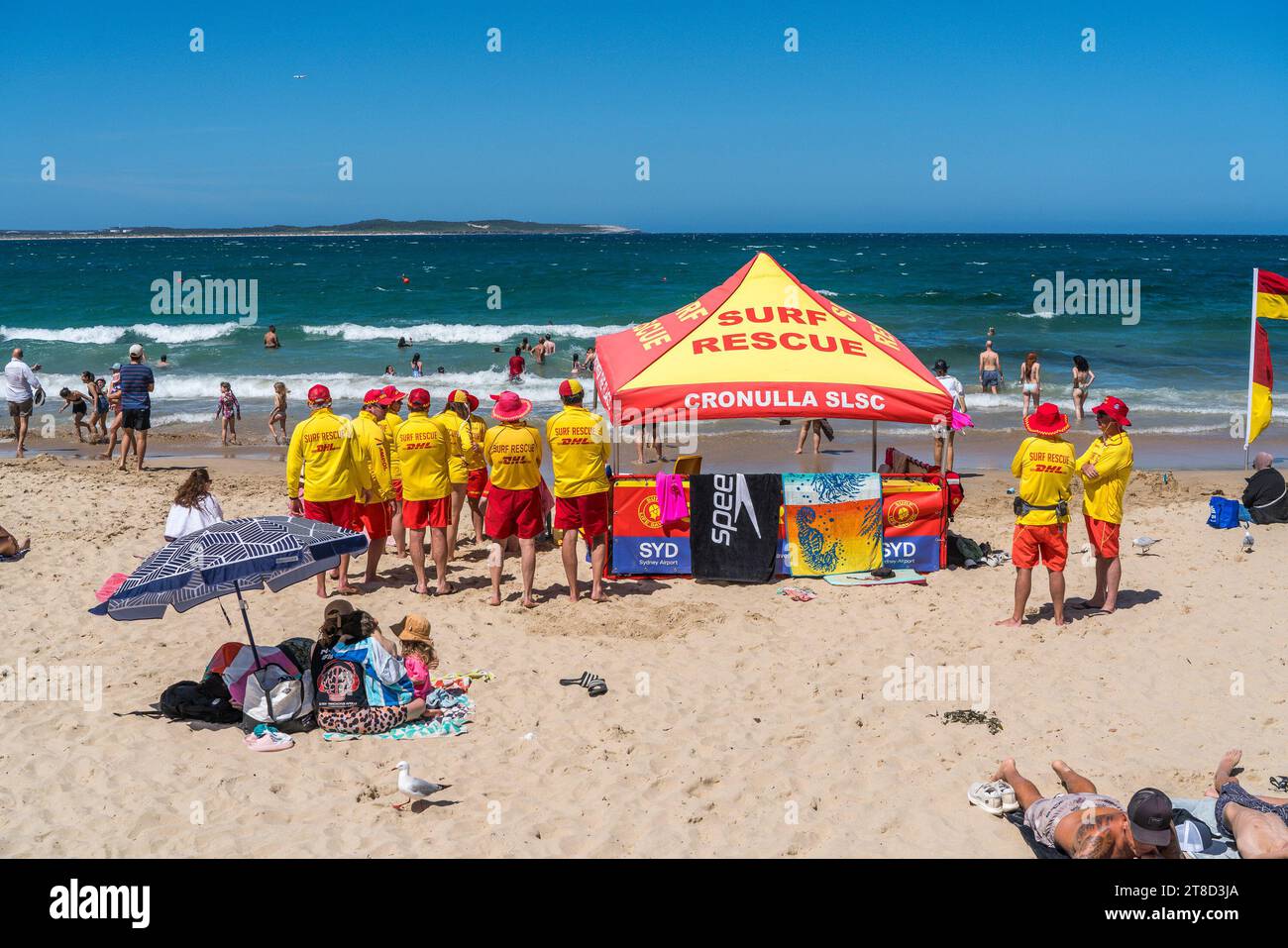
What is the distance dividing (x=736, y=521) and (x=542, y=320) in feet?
102

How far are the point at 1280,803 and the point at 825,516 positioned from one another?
4.69 metres

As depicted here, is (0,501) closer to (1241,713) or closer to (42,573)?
(42,573)

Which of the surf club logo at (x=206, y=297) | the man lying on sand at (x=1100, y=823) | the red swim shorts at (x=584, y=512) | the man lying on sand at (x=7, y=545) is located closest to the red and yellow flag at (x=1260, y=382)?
the red swim shorts at (x=584, y=512)

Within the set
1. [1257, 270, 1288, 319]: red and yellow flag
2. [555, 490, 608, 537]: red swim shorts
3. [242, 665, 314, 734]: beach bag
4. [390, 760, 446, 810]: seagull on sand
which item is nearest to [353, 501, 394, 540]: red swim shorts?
[555, 490, 608, 537]: red swim shorts

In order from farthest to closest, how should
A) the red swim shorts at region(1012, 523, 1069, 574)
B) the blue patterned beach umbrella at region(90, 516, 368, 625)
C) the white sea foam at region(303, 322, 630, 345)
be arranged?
the white sea foam at region(303, 322, 630, 345)
the red swim shorts at region(1012, 523, 1069, 574)
the blue patterned beach umbrella at region(90, 516, 368, 625)

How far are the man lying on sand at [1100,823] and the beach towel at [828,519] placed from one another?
410cm

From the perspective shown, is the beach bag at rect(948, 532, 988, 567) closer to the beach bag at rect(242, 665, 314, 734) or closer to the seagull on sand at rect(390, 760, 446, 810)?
the seagull on sand at rect(390, 760, 446, 810)

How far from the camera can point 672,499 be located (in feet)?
Answer: 30.1

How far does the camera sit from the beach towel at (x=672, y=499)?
30.1ft

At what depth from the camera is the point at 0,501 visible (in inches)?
460

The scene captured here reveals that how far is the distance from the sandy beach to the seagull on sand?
9 centimetres

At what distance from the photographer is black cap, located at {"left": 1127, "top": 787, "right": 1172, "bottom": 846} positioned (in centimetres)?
429

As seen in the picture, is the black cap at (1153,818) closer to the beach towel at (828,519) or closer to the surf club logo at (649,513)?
the beach towel at (828,519)

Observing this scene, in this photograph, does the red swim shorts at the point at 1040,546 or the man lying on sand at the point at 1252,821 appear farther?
the red swim shorts at the point at 1040,546
